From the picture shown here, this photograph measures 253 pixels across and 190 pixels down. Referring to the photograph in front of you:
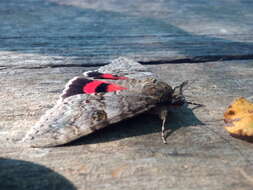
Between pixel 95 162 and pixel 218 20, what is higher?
pixel 218 20

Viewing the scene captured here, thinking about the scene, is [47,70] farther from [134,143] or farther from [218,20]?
[218,20]

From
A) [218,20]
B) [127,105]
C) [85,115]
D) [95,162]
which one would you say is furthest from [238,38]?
[95,162]

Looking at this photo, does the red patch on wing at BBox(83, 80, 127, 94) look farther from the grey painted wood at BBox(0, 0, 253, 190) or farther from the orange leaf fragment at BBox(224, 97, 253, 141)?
the orange leaf fragment at BBox(224, 97, 253, 141)

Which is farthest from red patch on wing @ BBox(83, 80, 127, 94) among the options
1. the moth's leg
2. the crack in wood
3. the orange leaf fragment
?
the orange leaf fragment

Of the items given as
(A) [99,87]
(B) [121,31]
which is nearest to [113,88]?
(A) [99,87]

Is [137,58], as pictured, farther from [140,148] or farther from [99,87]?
[140,148]

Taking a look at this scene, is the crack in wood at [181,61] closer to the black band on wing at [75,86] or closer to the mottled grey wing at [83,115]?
the black band on wing at [75,86]

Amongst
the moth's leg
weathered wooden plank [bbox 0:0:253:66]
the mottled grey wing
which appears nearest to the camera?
the mottled grey wing
